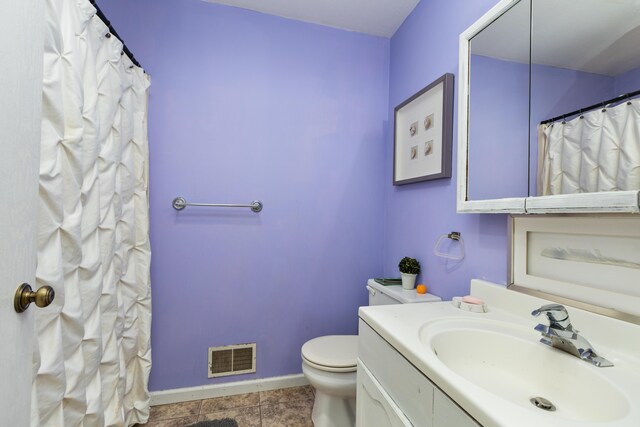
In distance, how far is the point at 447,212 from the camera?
127 cm

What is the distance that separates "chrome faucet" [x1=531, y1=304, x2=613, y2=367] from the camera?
639 mm

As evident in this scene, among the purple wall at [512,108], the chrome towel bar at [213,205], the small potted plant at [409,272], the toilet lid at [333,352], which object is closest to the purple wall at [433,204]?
the small potted plant at [409,272]

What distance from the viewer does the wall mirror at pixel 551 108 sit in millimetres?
660

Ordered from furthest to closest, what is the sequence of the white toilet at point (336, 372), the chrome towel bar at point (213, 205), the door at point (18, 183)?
the chrome towel bar at point (213, 205)
the white toilet at point (336, 372)
the door at point (18, 183)

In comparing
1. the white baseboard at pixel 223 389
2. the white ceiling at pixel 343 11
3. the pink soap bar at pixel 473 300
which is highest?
the white ceiling at pixel 343 11

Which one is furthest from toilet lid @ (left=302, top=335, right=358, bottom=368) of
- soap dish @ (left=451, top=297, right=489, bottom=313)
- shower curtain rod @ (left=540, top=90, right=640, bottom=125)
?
shower curtain rod @ (left=540, top=90, right=640, bottom=125)

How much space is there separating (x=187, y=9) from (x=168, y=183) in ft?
3.13

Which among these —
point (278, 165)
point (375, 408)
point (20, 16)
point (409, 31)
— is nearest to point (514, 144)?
point (375, 408)

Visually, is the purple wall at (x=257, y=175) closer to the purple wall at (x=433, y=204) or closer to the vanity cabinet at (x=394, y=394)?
the purple wall at (x=433, y=204)

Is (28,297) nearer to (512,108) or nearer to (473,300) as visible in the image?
(473,300)

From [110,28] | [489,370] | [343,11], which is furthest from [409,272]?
[110,28]

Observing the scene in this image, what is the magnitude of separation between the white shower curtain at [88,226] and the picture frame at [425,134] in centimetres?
135

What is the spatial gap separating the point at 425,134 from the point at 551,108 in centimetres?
62

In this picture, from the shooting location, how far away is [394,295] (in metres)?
1.35
